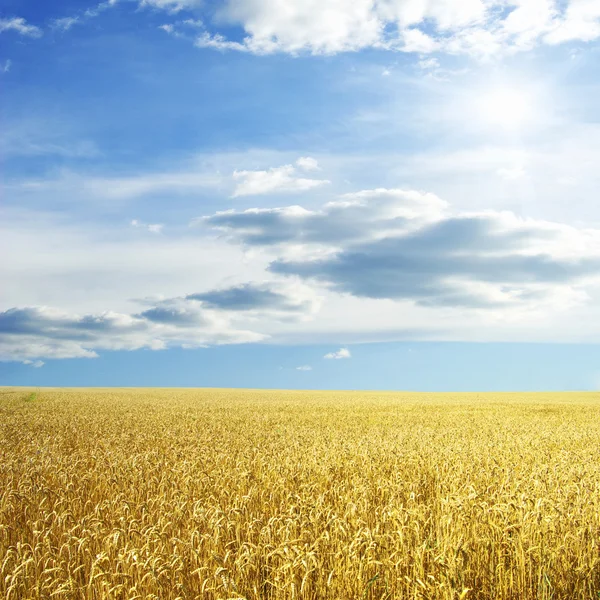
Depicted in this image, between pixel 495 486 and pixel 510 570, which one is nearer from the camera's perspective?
pixel 510 570

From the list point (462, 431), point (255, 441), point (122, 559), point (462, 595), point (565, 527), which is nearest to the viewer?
point (462, 595)

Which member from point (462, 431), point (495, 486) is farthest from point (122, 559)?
point (462, 431)

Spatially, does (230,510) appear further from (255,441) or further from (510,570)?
(255,441)

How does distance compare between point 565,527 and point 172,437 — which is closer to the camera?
point 565,527

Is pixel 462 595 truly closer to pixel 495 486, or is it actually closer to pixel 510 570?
pixel 510 570

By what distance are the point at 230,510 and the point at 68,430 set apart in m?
14.5

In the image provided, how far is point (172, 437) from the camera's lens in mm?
17797

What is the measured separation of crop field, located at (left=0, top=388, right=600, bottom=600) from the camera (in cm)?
566

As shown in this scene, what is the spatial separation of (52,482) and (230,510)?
4.68 meters

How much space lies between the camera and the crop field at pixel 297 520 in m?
5.66

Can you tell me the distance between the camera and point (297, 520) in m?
7.31

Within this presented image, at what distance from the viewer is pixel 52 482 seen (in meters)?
10.8

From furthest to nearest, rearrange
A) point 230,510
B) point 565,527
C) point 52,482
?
point 52,482, point 230,510, point 565,527

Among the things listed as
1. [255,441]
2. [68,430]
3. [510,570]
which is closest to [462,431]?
[255,441]
